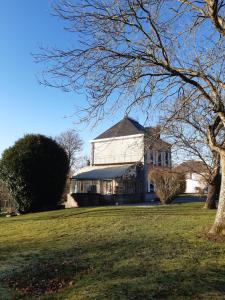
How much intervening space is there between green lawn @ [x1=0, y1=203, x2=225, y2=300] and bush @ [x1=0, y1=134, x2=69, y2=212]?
13.0 m

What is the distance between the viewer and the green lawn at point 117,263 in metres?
6.98

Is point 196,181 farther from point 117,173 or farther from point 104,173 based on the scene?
point 104,173

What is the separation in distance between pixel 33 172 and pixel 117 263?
1927 cm

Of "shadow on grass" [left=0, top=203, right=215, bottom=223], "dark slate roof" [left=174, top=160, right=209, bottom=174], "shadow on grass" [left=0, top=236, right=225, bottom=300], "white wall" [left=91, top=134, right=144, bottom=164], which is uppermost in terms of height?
"white wall" [left=91, top=134, right=144, bottom=164]

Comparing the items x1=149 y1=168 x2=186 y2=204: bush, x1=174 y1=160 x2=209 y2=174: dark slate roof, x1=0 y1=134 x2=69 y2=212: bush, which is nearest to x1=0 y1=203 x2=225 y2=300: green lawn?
x1=174 y1=160 x2=209 y2=174: dark slate roof

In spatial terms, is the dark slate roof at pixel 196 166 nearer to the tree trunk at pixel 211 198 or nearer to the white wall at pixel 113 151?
the tree trunk at pixel 211 198

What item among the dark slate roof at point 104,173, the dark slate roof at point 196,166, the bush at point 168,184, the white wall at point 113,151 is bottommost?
the bush at point 168,184

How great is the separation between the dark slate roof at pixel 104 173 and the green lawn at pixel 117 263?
21.6m

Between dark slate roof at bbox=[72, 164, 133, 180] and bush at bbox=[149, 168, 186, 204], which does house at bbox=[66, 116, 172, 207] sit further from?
bush at bbox=[149, 168, 186, 204]

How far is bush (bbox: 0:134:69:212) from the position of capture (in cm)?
2714

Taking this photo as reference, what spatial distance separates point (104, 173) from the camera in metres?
37.4

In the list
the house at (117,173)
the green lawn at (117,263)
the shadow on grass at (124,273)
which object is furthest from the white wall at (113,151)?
the shadow on grass at (124,273)

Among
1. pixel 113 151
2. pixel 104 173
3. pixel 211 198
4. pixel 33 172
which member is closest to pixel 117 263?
pixel 211 198

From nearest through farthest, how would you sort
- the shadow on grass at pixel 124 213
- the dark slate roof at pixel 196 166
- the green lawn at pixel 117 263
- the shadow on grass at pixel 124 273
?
1. the shadow on grass at pixel 124 273
2. the green lawn at pixel 117 263
3. the shadow on grass at pixel 124 213
4. the dark slate roof at pixel 196 166
